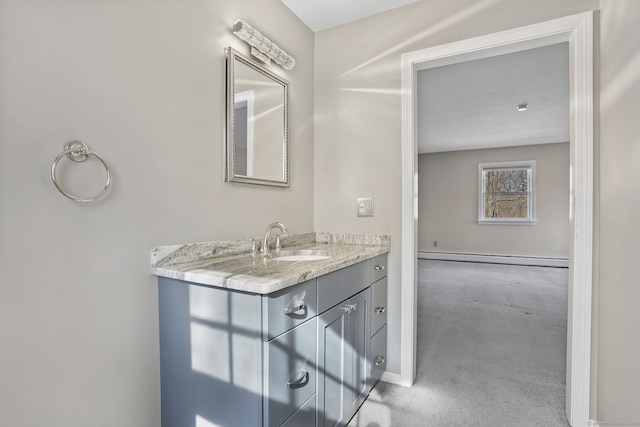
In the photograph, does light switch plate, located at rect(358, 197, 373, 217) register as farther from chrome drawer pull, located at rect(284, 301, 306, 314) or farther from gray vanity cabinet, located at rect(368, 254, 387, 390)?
chrome drawer pull, located at rect(284, 301, 306, 314)

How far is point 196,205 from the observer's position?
1466mm

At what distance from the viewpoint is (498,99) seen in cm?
385

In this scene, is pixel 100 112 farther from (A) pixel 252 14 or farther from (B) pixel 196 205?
(A) pixel 252 14

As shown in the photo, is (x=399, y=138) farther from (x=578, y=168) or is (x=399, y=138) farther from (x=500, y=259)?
(x=500, y=259)

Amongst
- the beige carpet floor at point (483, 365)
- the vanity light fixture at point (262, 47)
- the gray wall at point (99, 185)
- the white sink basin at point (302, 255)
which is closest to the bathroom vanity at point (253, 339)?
the gray wall at point (99, 185)

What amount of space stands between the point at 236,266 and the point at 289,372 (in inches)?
18.5

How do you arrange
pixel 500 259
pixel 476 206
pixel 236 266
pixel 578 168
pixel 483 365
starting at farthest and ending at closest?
1. pixel 476 206
2. pixel 500 259
3. pixel 483 365
4. pixel 578 168
5. pixel 236 266

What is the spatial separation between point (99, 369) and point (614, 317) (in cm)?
213

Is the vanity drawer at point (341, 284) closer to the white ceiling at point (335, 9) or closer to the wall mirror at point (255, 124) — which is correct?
the wall mirror at point (255, 124)

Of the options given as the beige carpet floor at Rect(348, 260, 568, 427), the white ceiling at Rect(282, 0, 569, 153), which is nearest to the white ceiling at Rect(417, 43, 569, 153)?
the white ceiling at Rect(282, 0, 569, 153)

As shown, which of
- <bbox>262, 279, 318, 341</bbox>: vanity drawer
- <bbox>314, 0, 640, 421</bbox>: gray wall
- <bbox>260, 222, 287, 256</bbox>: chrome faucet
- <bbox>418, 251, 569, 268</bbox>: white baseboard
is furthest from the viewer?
<bbox>418, 251, 569, 268</bbox>: white baseboard

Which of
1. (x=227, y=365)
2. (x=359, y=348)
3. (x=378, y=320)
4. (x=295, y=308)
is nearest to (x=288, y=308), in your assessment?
(x=295, y=308)

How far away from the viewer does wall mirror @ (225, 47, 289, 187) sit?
5.34ft

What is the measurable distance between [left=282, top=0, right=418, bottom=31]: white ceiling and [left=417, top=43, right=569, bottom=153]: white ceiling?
48.5 inches
